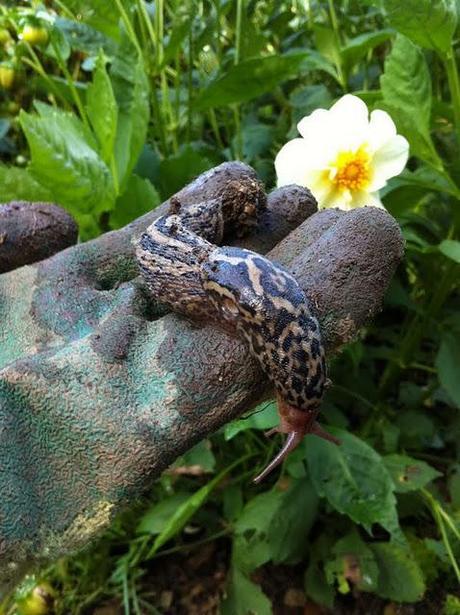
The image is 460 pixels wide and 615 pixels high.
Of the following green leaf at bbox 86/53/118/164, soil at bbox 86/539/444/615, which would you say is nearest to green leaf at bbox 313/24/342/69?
green leaf at bbox 86/53/118/164

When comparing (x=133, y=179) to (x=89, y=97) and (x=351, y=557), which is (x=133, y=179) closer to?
(x=89, y=97)

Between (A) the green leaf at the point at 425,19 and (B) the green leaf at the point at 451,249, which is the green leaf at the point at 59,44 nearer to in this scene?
(A) the green leaf at the point at 425,19

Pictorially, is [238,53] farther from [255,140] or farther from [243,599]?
[243,599]

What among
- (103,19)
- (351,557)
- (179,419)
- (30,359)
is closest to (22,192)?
(103,19)

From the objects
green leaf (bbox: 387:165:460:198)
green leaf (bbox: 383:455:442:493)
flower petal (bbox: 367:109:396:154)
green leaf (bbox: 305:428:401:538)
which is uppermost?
flower petal (bbox: 367:109:396:154)

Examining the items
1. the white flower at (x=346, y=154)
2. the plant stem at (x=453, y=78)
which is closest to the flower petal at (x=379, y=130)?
the white flower at (x=346, y=154)

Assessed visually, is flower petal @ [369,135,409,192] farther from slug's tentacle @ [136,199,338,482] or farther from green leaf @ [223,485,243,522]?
green leaf @ [223,485,243,522]

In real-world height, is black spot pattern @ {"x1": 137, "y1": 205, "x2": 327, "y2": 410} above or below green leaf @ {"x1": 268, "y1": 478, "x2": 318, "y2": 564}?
above
